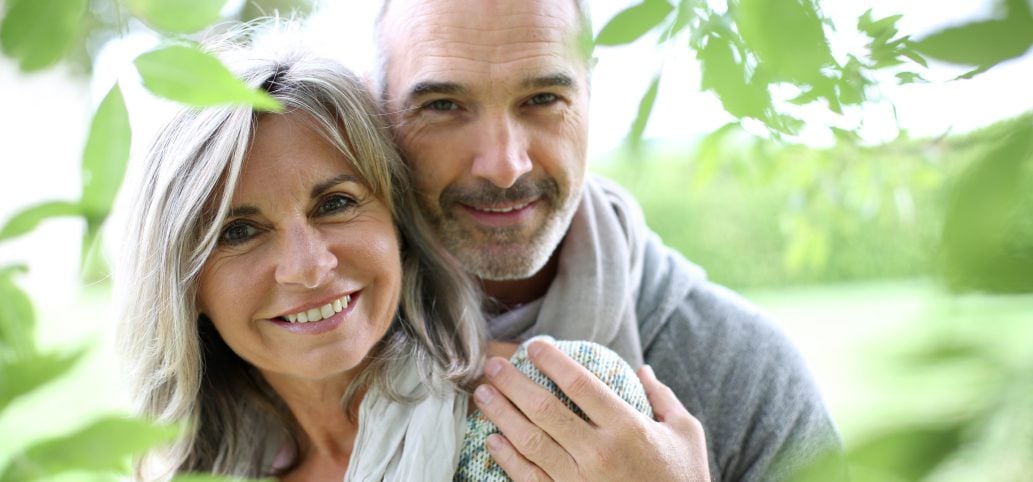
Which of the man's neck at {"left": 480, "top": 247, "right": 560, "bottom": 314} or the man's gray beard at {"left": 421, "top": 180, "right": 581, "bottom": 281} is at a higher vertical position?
the man's gray beard at {"left": 421, "top": 180, "right": 581, "bottom": 281}

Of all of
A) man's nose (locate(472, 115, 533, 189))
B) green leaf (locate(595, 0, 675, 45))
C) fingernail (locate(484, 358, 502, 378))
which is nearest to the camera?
green leaf (locate(595, 0, 675, 45))

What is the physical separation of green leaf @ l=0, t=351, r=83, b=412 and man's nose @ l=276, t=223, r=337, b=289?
107 cm

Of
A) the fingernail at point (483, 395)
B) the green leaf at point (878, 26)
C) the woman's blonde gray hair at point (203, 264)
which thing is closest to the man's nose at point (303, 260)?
the woman's blonde gray hair at point (203, 264)

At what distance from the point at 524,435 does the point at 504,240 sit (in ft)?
1.68

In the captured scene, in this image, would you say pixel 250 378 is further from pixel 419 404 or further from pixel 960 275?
pixel 960 275

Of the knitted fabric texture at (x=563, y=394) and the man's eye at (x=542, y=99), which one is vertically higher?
the man's eye at (x=542, y=99)

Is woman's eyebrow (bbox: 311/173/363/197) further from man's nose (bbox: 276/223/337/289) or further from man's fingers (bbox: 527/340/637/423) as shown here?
man's fingers (bbox: 527/340/637/423)

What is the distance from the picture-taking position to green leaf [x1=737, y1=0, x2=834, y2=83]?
0.60m

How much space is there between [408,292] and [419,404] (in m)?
0.26

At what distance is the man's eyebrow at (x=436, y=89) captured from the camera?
1.94 m

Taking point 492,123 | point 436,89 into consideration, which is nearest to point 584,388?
point 492,123

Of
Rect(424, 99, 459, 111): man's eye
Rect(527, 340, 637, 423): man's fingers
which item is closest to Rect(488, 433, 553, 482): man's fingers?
Rect(527, 340, 637, 423): man's fingers

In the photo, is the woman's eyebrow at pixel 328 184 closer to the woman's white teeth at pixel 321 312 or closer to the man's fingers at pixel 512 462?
the woman's white teeth at pixel 321 312

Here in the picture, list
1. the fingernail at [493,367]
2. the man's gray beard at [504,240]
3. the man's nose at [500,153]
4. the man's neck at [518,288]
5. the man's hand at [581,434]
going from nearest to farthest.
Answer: the man's hand at [581,434]
the fingernail at [493,367]
the man's nose at [500,153]
the man's gray beard at [504,240]
the man's neck at [518,288]
